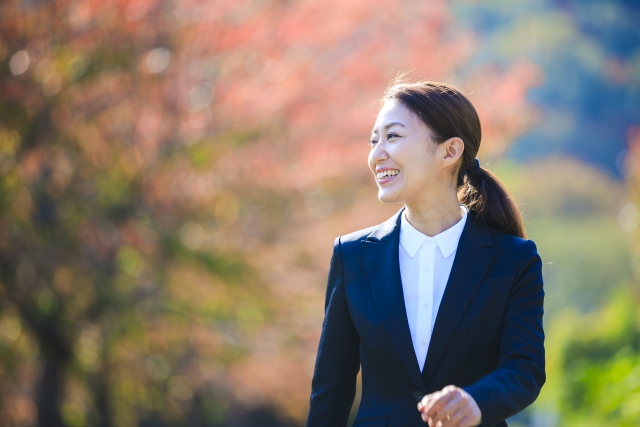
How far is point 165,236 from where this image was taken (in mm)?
7406

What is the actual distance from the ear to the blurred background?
4.83 meters

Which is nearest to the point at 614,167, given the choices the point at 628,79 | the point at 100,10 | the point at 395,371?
the point at 628,79

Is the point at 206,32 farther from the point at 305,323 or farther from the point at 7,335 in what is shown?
the point at 7,335

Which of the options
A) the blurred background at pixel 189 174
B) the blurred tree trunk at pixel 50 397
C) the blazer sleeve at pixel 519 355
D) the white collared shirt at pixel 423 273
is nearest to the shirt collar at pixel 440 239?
the white collared shirt at pixel 423 273

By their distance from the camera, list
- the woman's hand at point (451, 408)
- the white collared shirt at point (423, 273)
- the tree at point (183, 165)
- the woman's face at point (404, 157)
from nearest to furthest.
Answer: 1. the woman's hand at point (451, 408)
2. the white collared shirt at point (423, 273)
3. the woman's face at point (404, 157)
4. the tree at point (183, 165)

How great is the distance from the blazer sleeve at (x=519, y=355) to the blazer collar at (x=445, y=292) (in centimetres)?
12

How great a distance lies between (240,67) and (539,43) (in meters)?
39.1

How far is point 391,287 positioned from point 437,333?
21 centimetres

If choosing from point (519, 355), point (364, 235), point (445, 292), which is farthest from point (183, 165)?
point (519, 355)

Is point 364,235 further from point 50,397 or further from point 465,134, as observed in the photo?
point 50,397

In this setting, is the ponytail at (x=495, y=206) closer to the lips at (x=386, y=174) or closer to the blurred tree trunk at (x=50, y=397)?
the lips at (x=386, y=174)

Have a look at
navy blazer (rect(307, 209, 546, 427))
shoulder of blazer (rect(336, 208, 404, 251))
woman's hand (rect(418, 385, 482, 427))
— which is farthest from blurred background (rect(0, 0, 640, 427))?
woman's hand (rect(418, 385, 482, 427))

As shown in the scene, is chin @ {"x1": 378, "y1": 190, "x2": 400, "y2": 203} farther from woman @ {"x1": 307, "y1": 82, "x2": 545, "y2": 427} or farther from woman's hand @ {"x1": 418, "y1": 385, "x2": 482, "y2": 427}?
woman's hand @ {"x1": 418, "y1": 385, "x2": 482, "y2": 427}

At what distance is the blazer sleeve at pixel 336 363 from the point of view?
2.36 m
